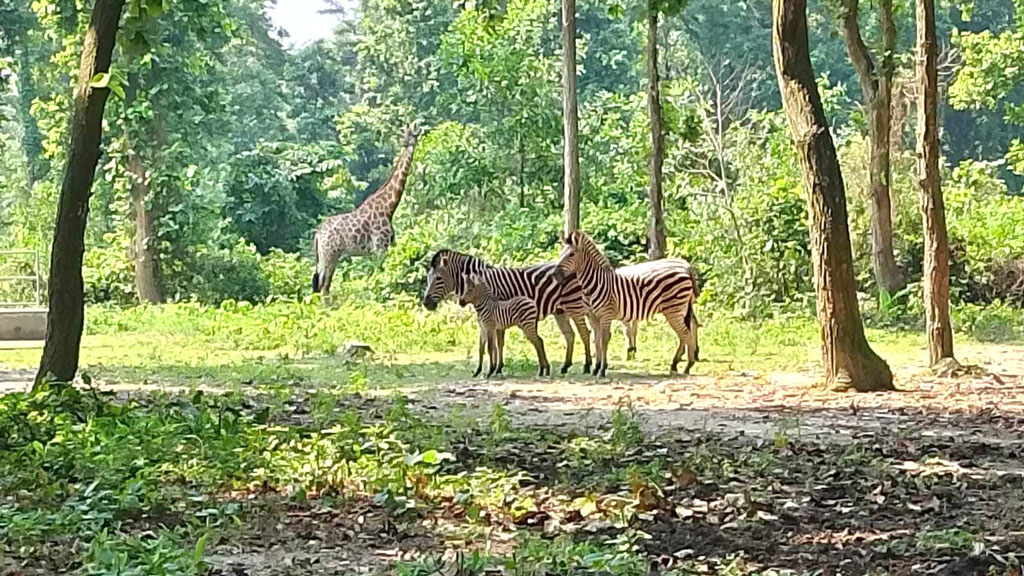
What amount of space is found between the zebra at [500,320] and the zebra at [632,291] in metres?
0.56

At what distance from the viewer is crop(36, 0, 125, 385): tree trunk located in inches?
392

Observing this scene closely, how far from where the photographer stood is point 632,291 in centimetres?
1459

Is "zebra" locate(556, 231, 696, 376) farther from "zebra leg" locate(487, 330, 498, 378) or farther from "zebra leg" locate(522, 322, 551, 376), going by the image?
"zebra leg" locate(487, 330, 498, 378)

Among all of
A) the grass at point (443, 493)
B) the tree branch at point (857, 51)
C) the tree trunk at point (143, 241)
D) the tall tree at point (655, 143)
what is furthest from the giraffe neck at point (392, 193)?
the grass at point (443, 493)

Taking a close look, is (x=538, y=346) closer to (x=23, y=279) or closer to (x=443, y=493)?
(x=443, y=493)

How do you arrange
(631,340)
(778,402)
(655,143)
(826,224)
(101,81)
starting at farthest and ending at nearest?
(655,143) < (631,340) < (826,224) < (778,402) < (101,81)

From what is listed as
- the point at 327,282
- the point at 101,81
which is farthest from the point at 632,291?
the point at 327,282

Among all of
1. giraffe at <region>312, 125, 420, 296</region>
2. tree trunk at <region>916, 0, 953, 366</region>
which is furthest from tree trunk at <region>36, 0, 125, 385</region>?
giraffe at <region>312, 125, 420, 296</region>

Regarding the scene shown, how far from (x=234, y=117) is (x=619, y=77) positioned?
1101cm

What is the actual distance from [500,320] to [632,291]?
4.64 feet

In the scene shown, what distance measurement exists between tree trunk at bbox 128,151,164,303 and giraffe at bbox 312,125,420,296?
11.0ft

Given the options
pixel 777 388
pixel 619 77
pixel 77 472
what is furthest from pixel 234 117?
pixel 77 472

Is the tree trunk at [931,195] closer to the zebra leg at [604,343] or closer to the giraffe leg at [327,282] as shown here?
the zebra leg at [604,343]

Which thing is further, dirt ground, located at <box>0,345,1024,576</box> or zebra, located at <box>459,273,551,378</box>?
zebra, located at <box>459,273,551,378</box>
